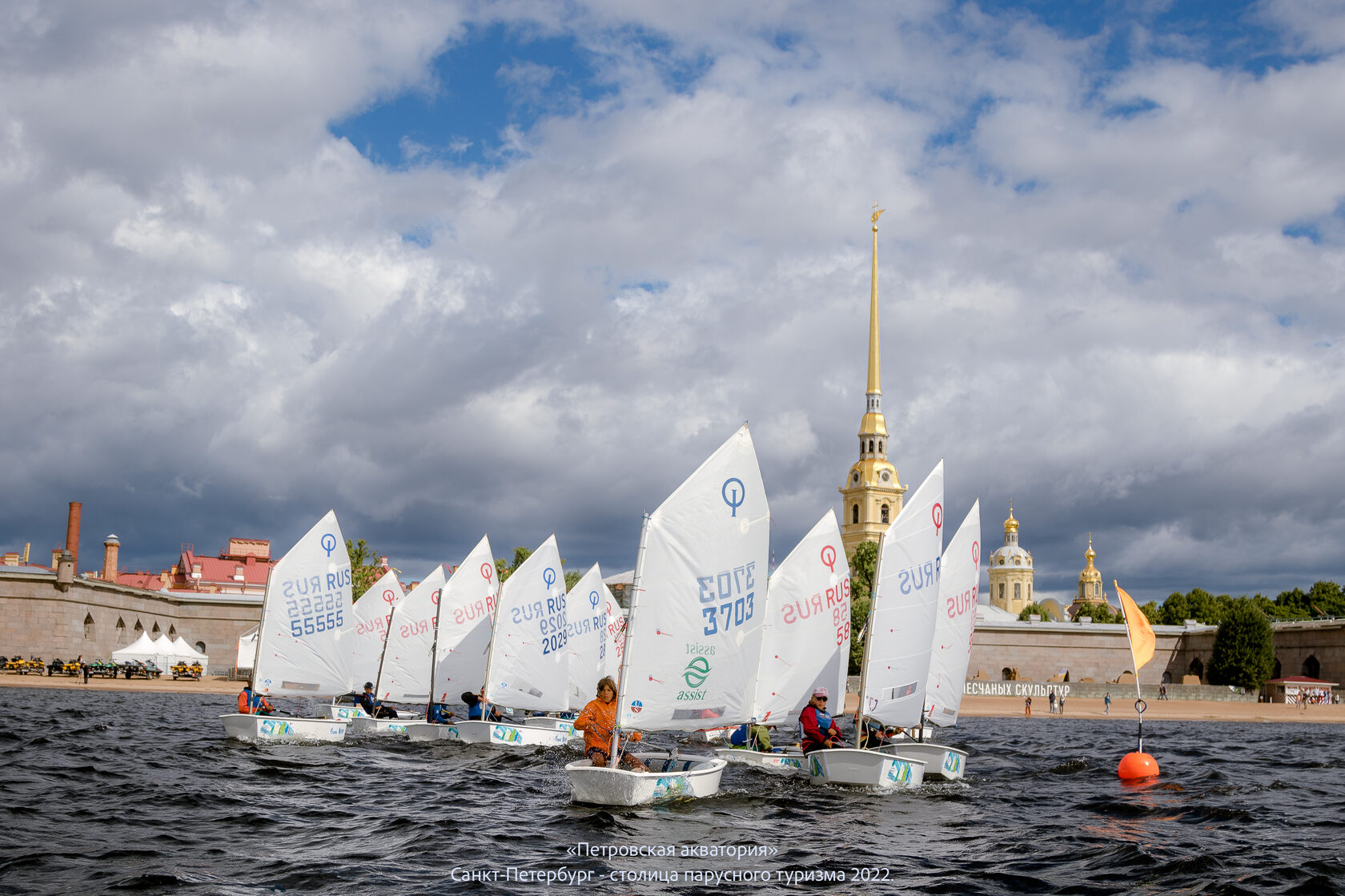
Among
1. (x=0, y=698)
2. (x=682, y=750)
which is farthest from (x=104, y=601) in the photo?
(x=682, y=750)

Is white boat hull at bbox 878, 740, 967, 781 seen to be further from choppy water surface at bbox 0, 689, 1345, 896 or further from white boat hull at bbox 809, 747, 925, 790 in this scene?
white boat hull at bbox 809, 747, 925, 790

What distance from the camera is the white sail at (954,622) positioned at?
92.6ft

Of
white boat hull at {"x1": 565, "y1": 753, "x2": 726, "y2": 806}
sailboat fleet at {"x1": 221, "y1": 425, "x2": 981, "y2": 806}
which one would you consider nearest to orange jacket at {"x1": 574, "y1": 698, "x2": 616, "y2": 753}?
sailboat fleet at {"x1": 221, "y1": 425, "x2": 981, "y2": 806}

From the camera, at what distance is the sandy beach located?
59.2 m

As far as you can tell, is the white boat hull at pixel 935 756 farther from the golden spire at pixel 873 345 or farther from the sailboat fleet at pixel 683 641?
the golden spire at pixel 873 345

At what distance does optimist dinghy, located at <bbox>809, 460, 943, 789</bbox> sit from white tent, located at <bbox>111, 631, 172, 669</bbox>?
186ft

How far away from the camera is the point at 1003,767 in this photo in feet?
99.0

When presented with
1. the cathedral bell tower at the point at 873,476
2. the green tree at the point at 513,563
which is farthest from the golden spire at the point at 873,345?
the green tree at the point at 513,563

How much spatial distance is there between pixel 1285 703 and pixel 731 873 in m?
84.2

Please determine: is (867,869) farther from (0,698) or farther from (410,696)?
(0,698)

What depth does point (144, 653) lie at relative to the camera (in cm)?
6744

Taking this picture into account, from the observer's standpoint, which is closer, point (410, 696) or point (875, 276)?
point (410, 696)

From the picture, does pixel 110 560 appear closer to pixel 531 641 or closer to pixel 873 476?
pixel 531 641

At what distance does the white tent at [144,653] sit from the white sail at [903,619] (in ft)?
187
